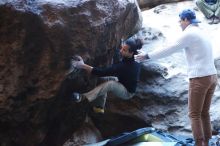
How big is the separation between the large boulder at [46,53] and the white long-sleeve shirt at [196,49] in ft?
3.45

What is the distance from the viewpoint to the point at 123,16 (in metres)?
5.49

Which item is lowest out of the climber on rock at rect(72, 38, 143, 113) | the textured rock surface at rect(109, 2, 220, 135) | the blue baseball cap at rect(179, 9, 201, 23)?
the textured rock surface at rect(109, 2, 220, 135)

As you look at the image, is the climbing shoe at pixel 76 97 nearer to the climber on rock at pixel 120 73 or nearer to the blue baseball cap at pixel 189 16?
the climber on rock at pixel 120 73

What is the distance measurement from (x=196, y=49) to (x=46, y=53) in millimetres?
1737

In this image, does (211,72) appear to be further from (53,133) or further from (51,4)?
(53,133)

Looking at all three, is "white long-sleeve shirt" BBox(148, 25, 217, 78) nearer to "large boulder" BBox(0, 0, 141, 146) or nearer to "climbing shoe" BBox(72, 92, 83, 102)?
"large boulder" BBox(0, 0, 141, 146)

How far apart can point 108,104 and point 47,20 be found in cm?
265

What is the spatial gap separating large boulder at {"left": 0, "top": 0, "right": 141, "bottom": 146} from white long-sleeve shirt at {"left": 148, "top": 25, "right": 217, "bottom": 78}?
105 cm

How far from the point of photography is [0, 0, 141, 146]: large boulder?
4.34m

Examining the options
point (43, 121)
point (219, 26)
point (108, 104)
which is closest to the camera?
point (43, 121)

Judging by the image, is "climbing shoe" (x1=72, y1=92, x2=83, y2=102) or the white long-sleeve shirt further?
"climbing shoe" (x1=72, y1=92, x2=83, y2=102)

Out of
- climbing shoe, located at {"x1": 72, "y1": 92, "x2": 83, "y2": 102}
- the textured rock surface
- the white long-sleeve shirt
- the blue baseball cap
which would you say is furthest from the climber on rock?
the textured rock surface

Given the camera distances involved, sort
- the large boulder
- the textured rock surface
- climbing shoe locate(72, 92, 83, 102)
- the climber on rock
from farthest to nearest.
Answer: the textured rock surface < climbing shoe locate(72, 92, 83, 102) < the climber on rock < the large boulder

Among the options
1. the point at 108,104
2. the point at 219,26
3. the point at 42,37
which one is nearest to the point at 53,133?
the point at 108,104
